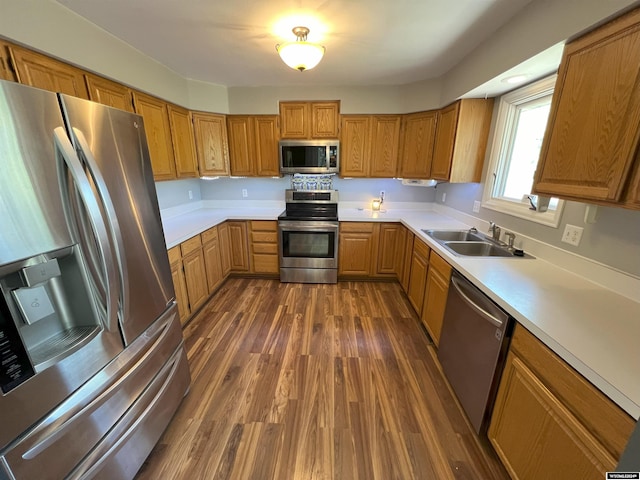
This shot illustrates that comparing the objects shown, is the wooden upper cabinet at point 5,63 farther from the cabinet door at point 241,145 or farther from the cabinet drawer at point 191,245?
the cabinet door at point 241,145

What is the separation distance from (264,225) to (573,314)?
9.42 feet

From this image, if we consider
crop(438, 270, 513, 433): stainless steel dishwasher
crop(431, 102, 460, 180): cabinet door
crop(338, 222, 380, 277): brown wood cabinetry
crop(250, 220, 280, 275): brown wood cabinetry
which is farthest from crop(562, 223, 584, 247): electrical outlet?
crop(250, 220, 280, 275): brown wood cabinetry

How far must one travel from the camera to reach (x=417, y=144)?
298 cm

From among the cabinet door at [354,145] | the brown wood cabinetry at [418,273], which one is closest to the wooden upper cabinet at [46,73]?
the cabinet door at [354,145]

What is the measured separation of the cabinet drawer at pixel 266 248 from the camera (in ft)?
10.8

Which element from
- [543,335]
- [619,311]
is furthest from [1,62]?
[619,311]

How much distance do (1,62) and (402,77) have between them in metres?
3.06

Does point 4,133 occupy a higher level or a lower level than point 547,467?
higher

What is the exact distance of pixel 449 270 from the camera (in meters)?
1.81

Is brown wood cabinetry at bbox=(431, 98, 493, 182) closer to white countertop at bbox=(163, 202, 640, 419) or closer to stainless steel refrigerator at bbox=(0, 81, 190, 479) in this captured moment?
white countertop at bbox=(163, 202, 640, 419)

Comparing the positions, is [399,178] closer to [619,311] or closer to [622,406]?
[619,311]

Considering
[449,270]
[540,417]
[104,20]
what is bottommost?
[540,417]

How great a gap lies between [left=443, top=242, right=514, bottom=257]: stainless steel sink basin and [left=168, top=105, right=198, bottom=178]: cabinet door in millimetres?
2802

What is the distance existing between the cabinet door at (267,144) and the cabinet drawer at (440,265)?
7.24ft
